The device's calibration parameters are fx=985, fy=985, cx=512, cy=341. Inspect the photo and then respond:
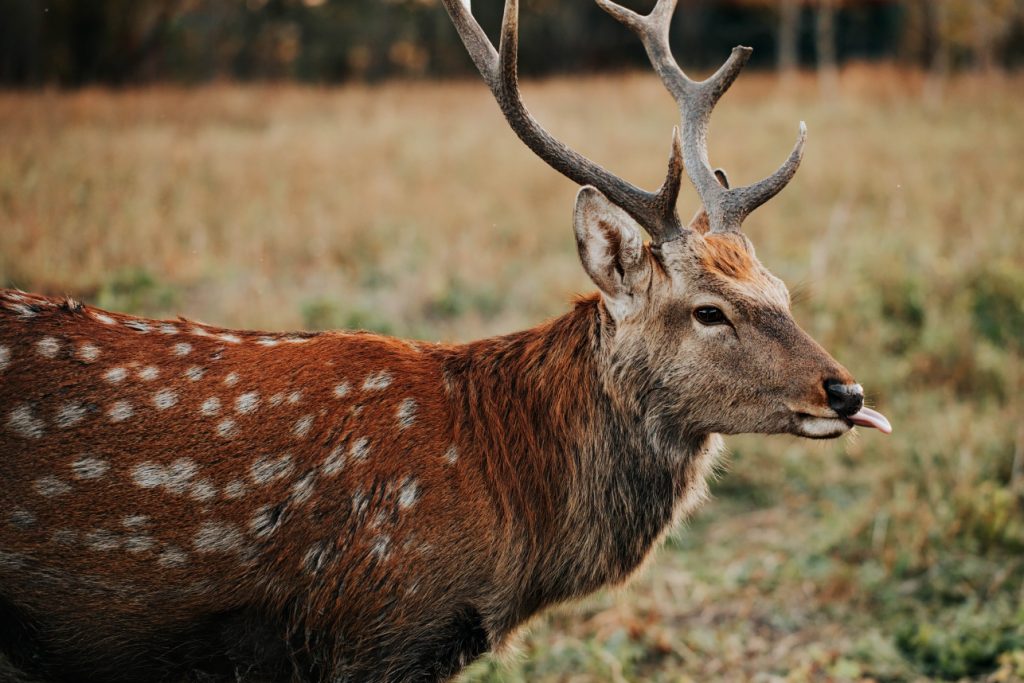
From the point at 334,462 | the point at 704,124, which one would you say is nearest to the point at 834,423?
the point at 704,124

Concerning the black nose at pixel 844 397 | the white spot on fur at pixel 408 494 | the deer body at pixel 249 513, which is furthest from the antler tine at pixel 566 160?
the white spot on fur at pixel 408 494

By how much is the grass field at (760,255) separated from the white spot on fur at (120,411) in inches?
55.9

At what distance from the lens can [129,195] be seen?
25.2ft

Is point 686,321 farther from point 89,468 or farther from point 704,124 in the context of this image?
point 89,468

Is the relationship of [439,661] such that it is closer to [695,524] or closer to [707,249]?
[707,249]

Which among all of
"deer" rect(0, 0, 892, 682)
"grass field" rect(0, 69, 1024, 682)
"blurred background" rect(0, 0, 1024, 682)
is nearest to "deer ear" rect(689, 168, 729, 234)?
"deer" rect(0, 0, 892, 682)

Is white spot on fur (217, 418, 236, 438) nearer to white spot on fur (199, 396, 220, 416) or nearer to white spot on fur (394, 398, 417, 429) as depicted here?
white spot on fur (199, 396, 220, 416)

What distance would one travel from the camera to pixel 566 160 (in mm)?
3223

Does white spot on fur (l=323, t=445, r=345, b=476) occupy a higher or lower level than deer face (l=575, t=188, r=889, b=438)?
lower

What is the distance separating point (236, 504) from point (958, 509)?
382 centimetres

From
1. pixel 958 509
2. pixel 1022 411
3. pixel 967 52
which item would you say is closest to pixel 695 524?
pixel 958 509

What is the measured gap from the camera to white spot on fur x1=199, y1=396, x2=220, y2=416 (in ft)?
9.33

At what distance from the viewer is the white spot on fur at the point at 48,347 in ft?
9.34

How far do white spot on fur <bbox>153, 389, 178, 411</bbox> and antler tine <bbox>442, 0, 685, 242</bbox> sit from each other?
1.34 metres
